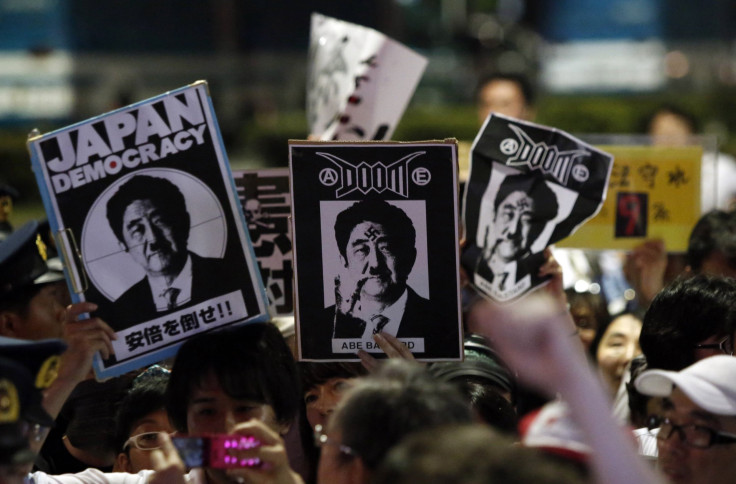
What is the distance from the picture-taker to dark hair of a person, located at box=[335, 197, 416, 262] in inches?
150

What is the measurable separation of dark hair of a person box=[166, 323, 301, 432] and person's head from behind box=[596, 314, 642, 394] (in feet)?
6.62

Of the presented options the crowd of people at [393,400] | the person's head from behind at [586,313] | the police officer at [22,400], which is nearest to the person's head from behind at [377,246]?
the crowd of people at [393,400]

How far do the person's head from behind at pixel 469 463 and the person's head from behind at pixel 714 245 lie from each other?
10.5ft

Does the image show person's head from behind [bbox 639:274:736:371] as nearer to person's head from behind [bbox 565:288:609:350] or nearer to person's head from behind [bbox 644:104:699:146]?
person's head from behind [bbox 565:288:609:350]

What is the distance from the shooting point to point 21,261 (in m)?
3.98

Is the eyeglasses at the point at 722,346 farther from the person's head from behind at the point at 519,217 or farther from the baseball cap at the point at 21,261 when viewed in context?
the baseball cap at the point at 21,261

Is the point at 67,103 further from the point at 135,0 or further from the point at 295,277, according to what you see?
the point at 295,277

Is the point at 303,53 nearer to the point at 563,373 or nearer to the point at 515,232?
the point at 515,232

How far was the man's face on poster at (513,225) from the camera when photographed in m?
4.64

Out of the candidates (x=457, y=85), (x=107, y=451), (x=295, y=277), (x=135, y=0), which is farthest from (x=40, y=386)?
(x=457, y=85)

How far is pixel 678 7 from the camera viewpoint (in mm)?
24312

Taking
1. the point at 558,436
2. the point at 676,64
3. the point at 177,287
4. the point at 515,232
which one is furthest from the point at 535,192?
the point at 676,64

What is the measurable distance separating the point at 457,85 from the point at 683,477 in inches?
861

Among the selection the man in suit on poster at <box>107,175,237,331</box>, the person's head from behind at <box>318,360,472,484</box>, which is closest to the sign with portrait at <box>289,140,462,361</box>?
the man in suit on poster at <box>107,175,237,331</box>
